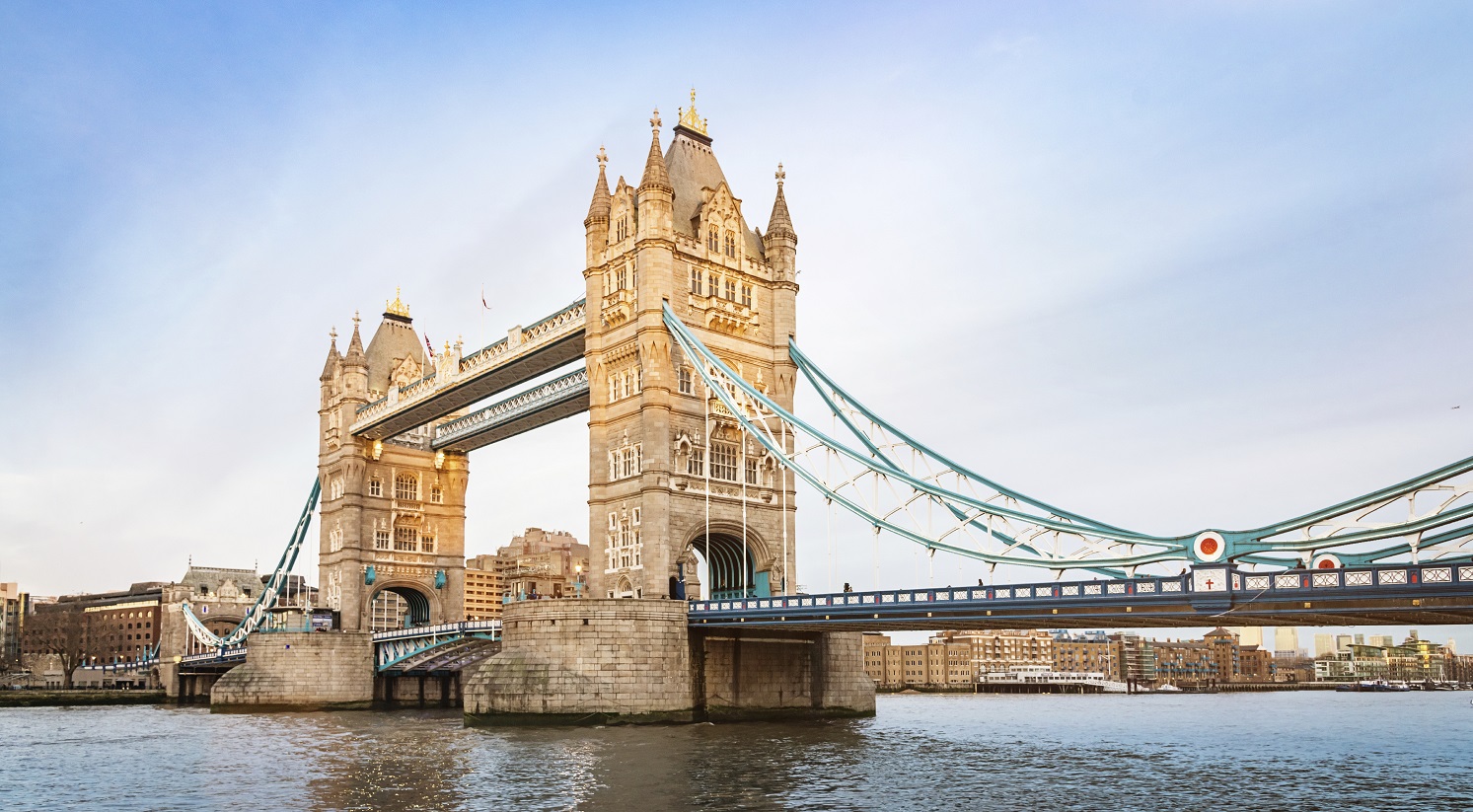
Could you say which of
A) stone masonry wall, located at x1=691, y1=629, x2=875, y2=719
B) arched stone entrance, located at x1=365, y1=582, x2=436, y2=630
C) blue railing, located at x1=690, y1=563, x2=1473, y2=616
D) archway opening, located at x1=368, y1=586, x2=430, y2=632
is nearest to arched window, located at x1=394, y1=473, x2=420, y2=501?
arched stone entrance, located at x1=365, y1=582, x2=436, y2=630

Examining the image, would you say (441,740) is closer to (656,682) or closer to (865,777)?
(656,682)

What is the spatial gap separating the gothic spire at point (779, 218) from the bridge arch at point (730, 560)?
15214mm

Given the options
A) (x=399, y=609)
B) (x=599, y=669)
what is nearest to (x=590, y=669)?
(x=599, y=669)

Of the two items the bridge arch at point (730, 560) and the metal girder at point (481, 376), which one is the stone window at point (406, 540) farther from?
the bridge arch at point (730, 560)

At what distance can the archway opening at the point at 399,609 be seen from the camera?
296 ft

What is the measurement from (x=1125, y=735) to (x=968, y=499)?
891 inches

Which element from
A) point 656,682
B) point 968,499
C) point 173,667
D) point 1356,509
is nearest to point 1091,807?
point 1356,509

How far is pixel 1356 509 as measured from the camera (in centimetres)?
3541

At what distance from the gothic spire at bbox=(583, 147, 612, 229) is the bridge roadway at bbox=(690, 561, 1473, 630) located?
838 inches

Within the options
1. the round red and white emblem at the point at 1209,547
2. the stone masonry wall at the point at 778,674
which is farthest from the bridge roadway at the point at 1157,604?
the stone masonry wall at the point at 778,674

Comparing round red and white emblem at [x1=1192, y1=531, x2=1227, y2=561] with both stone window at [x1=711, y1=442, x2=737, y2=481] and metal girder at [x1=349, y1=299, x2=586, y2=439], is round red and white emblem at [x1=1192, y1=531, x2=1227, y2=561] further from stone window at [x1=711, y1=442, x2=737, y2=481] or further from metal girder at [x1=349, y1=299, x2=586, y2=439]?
metal girder at [x1=349, y1=299, x2=586, y2=439]

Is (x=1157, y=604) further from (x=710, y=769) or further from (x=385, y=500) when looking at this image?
(x=385, y=500)

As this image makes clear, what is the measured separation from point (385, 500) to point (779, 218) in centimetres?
3885

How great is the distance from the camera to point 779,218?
215ft
